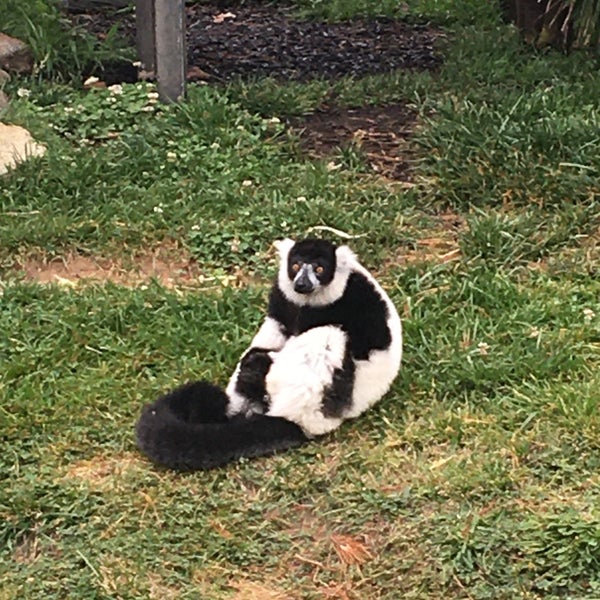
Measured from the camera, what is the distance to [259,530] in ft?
12.8

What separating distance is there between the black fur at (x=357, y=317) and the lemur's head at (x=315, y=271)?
0.03m

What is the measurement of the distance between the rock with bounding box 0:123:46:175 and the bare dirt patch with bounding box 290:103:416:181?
1515 mm

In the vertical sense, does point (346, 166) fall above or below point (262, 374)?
below

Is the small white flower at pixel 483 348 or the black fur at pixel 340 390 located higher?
the black fur at pixel 340 390

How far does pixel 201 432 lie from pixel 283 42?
18.7ft

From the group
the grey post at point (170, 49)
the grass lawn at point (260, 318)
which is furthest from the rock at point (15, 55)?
the grey post at point (170, 49)

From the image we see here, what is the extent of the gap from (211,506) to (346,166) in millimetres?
→ 3058

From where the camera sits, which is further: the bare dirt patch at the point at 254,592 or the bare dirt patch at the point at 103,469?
the bare dirt patch at the point at 103,469

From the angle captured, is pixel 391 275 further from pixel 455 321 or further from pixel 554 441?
pixel 554 441

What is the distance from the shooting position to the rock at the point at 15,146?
6.56 metres

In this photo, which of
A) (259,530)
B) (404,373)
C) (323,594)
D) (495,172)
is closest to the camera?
(323,594)

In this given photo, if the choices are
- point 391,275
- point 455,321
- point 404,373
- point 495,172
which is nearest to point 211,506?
point 404,373

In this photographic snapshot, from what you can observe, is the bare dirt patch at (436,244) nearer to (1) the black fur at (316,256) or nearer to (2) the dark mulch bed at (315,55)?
(2) the dark mulch bed at (315,55)

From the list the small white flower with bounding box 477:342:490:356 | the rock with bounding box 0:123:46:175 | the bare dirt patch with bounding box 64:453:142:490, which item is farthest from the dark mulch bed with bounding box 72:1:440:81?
the bare dirt patch with bounding box 64:453:142:490
